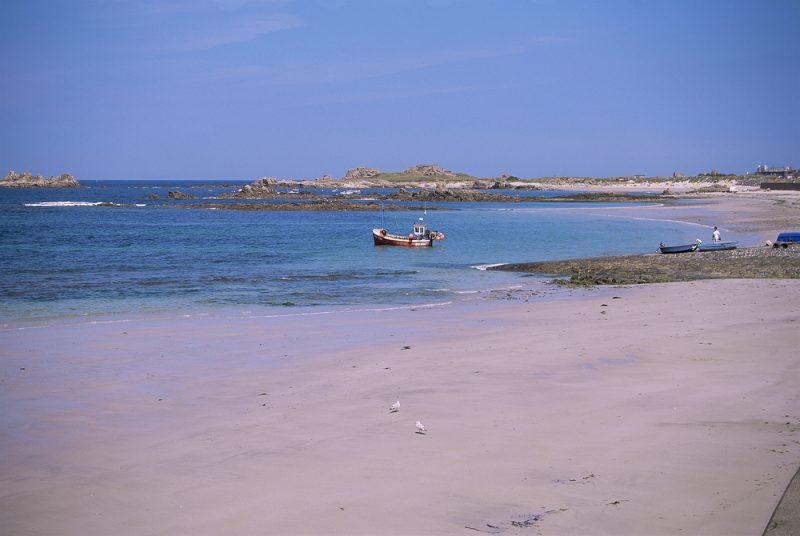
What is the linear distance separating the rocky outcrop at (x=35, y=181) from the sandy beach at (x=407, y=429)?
16489cm

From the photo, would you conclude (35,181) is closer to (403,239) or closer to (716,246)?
(403,239)

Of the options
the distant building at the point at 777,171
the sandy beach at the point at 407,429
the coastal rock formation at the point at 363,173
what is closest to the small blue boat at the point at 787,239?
the sandy beach at the point at 407,429

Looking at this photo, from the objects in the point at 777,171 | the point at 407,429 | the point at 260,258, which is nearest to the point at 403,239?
the point at 260,258

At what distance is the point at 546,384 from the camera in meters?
9.79

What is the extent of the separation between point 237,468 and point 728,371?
6.65 m

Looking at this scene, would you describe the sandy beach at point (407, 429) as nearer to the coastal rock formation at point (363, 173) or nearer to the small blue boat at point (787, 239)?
the small blue boat at point (787, 239)

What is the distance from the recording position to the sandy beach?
594cm

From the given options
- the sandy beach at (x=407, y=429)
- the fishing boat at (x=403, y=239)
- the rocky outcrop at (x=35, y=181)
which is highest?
the rocky outcrop at (x=35, y=181)

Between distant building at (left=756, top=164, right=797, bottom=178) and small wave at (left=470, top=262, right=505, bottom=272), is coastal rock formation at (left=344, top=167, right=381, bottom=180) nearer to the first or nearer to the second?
distant building at (left=756, top=164, right=797, bottom=178)

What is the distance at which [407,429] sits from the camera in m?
8.03

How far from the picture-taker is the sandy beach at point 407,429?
19.5ft

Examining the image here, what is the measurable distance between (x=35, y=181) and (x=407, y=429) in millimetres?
175100

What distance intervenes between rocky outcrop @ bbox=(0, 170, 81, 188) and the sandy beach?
164893mm

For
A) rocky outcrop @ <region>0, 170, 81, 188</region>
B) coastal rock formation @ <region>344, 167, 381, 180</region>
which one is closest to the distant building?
coastal rock formation @ <region>344, 167, 381, 180</region>
